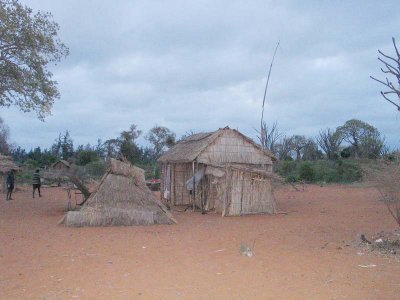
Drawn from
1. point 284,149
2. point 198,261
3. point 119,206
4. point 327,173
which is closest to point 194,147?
point 119,206

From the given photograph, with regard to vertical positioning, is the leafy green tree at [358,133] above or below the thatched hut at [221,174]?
above

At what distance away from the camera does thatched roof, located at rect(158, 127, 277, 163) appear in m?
17.5

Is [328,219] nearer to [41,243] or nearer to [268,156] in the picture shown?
[268,156]

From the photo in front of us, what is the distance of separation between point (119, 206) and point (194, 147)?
5.77 m

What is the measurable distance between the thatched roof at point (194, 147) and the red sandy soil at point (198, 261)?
3.82 m

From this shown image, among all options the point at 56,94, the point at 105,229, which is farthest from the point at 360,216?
the point at 56,94

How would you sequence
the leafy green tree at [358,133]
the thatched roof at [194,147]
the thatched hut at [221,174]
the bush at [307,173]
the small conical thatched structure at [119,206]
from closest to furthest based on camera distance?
the small conical thatched structure at [119,206], the thatched hut at [221,174], the thatched roof at [194,147], the bush at [307,173], the leafy green tree at [358,133]

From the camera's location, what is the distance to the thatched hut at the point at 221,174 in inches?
624

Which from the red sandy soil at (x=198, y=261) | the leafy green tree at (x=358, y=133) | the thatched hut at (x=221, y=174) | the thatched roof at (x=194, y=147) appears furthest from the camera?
the leafy green tree at (x=358, y=133)

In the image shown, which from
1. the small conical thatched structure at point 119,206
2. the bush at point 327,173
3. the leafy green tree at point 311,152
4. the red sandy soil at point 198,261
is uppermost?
the leafy green tree at point 311,152

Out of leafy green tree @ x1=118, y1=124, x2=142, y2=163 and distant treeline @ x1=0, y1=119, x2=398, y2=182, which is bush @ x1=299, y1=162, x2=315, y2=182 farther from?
leafy green tree @ x1=118, y1=124, x2=142, y2=163

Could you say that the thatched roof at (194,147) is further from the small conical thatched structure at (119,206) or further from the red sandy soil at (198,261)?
the red sandy soil at (198,261)

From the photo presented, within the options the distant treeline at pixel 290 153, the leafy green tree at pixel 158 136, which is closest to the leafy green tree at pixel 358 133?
the distant treeline at pixel 290 153

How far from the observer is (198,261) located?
8344 millimetres
